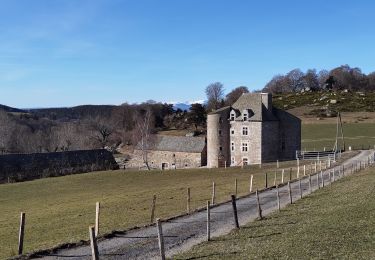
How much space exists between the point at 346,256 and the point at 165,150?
8937 centimetres

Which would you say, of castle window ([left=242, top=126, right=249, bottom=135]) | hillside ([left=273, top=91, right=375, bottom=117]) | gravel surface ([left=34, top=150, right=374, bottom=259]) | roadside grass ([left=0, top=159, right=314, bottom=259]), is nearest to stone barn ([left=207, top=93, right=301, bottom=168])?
castle window ([left=242, top=126, right=249, bottom=135])

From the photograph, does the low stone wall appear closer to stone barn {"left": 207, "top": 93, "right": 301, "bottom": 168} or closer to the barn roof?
the barn roof

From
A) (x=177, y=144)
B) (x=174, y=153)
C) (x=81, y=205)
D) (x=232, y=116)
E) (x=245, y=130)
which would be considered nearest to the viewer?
(x=81, y=205)

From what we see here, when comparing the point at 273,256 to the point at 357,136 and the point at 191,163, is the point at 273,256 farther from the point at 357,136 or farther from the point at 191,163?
A: the point at 357,136

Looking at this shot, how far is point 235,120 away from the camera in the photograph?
Answer: 270ft

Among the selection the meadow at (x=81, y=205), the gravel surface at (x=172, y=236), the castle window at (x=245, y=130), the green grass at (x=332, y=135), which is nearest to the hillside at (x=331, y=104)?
the green grass at (x=332, y=135)

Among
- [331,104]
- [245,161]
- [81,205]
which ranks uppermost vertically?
[331,104]

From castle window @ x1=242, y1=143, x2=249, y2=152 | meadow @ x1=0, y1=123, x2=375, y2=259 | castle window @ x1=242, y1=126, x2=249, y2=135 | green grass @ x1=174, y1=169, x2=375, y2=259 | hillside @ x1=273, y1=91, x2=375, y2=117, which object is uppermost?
hillside @ x1=273, y1=91, x2=375, y2=117

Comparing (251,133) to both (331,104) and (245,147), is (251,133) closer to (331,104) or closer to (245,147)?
(245,147)

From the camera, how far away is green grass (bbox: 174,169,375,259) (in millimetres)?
14375

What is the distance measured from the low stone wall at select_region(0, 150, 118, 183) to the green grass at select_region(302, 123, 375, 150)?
1591 inches

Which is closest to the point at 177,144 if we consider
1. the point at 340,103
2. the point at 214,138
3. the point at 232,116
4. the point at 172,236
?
the point at 214,138

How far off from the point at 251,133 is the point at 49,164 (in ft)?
118

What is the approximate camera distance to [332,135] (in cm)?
11638
